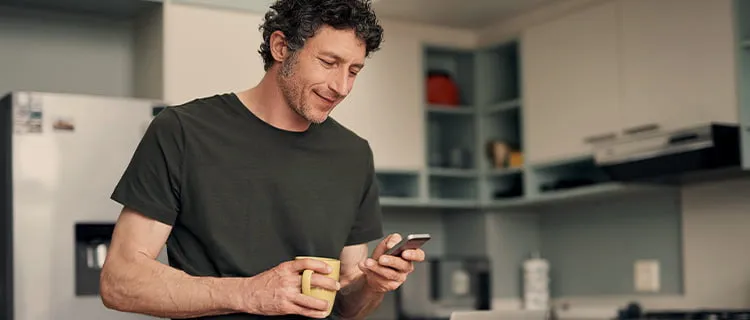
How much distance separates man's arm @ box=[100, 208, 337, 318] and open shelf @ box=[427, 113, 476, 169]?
327 cm

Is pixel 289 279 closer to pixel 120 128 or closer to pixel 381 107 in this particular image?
pixel 120 128

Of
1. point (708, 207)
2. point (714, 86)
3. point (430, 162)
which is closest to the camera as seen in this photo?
point (714, 86)

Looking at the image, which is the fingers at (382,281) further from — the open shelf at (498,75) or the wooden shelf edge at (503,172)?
the open shelf at (498,75)

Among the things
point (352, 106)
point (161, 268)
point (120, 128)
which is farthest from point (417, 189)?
point (161, 268)

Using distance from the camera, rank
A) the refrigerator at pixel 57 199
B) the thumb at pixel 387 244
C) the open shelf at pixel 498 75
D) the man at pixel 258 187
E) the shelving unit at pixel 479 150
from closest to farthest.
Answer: the man at pixel 258 187 < the thumb at pixel 387 244 < the refrigerator at pixel 57 199 < the shelving unit at pixel 479 150 < the open shelf at pixel 498 75

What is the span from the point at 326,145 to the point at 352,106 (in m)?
2.47

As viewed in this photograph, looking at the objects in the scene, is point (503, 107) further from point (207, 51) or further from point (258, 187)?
point (258, 187)

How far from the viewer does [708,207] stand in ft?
13.6

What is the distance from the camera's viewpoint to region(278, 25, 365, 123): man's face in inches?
69.7

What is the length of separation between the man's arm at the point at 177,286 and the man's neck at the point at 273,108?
10.4 inches

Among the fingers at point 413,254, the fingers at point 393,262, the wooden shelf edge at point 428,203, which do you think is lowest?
the fingers at point 393,262

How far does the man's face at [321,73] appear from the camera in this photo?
1771 millimetres

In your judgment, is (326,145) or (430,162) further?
(430,162)

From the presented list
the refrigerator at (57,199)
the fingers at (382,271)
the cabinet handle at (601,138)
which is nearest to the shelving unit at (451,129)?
the cabinet handle at (601,138)
